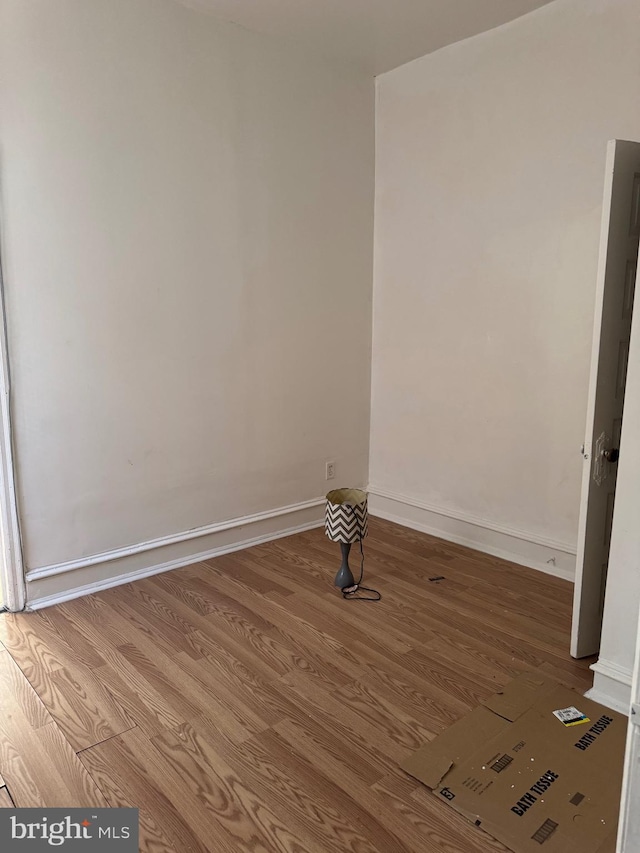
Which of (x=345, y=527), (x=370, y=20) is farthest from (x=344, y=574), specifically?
(x=370, y=20)

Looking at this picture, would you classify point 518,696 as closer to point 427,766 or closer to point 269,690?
point 427,766

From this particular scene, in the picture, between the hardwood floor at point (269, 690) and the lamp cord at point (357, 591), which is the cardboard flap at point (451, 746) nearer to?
the hardwood floor at point (269, 690)

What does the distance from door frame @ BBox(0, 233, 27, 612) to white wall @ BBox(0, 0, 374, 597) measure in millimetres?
43

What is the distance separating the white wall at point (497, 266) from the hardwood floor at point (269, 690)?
1.71ft

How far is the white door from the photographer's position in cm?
214

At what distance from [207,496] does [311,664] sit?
Result: 122 cm

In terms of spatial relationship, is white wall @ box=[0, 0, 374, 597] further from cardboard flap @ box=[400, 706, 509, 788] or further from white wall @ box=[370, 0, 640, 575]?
cardboard flap @ box=[400, 706, 509, 788]

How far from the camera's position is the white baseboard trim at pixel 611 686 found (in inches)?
81.7

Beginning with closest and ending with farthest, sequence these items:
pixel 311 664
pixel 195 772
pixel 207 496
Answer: pixel 195 772 → pixel 311 664 → pixel 207 496

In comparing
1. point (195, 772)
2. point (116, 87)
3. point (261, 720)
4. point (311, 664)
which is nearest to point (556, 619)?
point (311, 664)

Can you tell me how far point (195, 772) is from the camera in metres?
1.81

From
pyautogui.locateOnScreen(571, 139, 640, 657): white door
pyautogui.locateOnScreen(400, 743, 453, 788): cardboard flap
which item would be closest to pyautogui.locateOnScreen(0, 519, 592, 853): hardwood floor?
pyautogui.locateOnScreen(400, 743, 453, 788): cardboard flap

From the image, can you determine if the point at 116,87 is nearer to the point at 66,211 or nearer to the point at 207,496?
the point at 66,211

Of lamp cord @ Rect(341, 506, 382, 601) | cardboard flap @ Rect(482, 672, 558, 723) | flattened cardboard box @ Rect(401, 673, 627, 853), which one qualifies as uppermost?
lamp cord @ Rect(341, 506, 382, 601)
